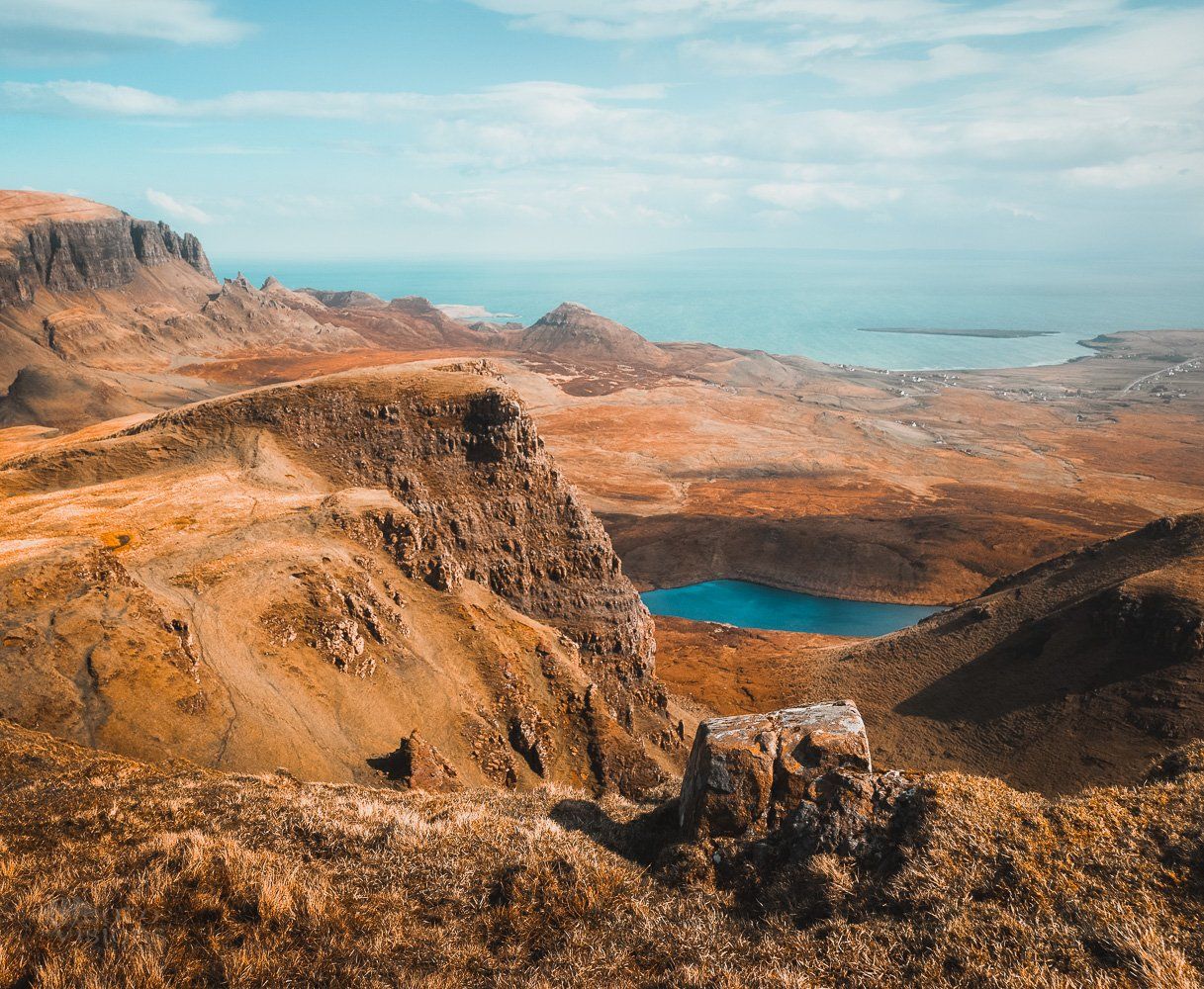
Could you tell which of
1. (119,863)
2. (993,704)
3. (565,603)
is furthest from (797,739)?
(993,704)

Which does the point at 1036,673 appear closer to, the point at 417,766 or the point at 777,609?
the point at 777,609

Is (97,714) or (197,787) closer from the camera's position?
(197,787)

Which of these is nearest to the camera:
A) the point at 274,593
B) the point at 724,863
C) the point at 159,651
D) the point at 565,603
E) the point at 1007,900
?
the point at 1007,900

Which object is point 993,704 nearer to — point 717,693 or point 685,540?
point 717,693

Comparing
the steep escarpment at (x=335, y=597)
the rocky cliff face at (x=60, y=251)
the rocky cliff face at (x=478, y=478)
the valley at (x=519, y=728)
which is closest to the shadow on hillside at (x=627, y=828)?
the valley at (x=519, y=728)

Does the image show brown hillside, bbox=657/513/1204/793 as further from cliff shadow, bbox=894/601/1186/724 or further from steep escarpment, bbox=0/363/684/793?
steep escarpment, bbox=0/363/684/793

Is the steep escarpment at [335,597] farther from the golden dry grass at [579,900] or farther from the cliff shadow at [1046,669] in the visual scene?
the cliff shadow at [1046,669]

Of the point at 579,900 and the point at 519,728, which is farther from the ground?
the point at 579,900

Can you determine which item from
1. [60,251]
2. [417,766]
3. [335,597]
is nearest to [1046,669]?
[417,766]
